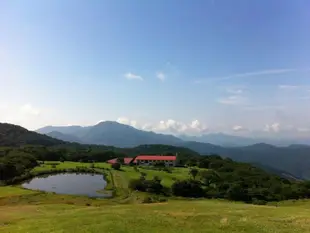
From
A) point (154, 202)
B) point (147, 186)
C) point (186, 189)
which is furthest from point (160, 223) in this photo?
point (186, 189)

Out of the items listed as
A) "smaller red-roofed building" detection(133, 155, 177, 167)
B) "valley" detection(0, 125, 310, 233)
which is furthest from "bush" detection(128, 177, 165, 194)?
"smaller red-roofed building" detection(133, 155, 177, 167)

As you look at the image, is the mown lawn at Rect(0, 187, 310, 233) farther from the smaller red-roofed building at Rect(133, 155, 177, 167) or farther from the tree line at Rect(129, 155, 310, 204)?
the smaller red-roofed building at Rect(133, 155, 177, 167)

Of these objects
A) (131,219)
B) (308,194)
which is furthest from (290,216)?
(308,194)

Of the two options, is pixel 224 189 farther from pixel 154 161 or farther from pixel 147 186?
pixel 154 161

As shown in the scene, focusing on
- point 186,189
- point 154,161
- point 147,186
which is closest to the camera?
point 147,186

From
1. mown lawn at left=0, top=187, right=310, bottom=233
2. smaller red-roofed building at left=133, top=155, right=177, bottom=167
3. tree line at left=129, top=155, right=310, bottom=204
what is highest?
smaller red-roofed building at left=133, top=155, right=177, bottom=167

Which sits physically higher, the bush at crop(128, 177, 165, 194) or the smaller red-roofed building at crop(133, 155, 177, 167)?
the smaller red-roofed building at crop(133, 155, 177, 167)

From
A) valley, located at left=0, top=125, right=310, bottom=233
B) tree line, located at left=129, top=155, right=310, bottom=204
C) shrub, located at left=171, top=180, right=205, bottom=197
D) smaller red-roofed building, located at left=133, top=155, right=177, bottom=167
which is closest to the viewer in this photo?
valley, located at left=0, top=125, right=310, bottom=233

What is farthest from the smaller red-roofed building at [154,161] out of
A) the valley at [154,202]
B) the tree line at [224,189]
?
the tree line at [224,189]

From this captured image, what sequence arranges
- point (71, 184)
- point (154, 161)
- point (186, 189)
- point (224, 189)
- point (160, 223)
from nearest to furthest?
1. point (160, 223)
2. point (186, 189)
3. point (224, 189)
4. point (71, 184)
5. point (154, 161)
